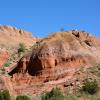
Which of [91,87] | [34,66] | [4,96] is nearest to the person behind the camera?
[4,96]

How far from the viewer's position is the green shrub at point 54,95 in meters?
37.3

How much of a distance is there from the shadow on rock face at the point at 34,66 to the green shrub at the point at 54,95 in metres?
6.68

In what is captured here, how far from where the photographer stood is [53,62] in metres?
45.3

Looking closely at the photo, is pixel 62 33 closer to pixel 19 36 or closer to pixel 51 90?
pixel 51 90

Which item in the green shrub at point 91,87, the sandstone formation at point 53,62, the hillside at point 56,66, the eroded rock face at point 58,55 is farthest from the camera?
the eroded rock face at point 58,55

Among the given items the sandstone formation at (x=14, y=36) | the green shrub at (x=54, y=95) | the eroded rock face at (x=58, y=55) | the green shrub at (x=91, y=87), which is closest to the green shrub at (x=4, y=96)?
the green shrub at (x=54, y=95)

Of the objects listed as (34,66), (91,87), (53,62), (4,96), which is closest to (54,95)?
(91,87)

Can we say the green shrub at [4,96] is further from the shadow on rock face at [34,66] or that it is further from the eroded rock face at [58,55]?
the shadow on rock face at [34,66]

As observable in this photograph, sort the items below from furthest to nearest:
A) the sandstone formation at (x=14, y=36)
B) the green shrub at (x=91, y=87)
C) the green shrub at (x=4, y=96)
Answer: the sandstone formation at (x=14, y=36)
the green shrub at (x=91, y=87)
the green shrub at (x=4, y=96)

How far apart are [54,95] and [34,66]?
906cm

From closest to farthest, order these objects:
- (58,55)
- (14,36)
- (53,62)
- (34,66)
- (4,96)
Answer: (4,96) < (53,62) < (58,55) < (34,66) < (14,36)

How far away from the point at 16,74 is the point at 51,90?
747 cm

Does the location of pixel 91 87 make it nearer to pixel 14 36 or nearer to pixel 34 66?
pixel 34 66

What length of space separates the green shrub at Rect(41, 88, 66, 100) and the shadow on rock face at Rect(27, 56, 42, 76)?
668cm
